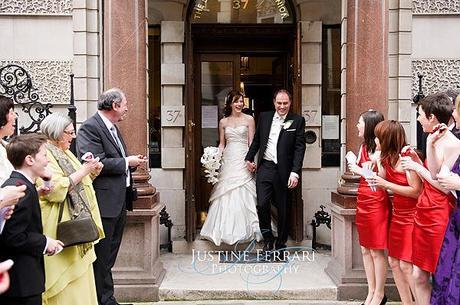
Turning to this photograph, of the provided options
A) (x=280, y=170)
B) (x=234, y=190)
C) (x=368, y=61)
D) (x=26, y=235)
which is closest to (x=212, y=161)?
(x=234, y=190)

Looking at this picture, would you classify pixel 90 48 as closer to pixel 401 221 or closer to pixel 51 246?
pixel 51 246

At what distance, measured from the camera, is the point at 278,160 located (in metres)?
7.00

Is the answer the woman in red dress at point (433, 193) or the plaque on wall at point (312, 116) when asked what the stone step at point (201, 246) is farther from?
the woman in red dress at point (433, 193)

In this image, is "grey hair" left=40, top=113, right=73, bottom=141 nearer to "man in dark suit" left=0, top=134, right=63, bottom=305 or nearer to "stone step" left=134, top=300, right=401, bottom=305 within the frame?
"man in dark suit" left=0, top=134, right=63, bottom=305

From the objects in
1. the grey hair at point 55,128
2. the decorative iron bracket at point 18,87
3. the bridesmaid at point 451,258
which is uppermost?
the decorative iron bracket at point 18,87

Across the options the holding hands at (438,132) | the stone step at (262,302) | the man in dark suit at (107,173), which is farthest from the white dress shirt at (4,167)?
the holding hands at (438,132)

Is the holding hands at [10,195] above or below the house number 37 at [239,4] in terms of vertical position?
below

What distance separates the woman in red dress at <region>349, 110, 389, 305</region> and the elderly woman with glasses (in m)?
2.30

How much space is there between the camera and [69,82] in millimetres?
6848

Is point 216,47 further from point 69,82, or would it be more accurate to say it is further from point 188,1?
point 69,82

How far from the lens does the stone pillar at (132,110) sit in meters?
5.89

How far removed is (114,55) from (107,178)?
152 centimetres

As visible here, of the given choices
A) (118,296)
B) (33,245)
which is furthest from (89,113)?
(33,245)

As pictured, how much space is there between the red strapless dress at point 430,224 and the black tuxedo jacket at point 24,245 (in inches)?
105
